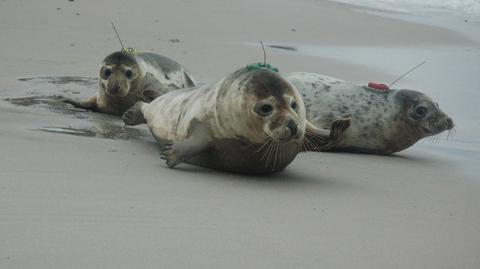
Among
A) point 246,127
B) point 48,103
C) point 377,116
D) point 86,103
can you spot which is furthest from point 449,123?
point 48,103

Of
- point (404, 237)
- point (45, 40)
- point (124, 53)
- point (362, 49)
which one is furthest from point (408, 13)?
point (404, 237)

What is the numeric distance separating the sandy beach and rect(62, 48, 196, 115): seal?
6.3 inches

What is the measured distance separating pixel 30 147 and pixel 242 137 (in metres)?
1.00

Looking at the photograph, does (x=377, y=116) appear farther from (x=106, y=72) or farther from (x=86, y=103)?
(x=86, y=103)

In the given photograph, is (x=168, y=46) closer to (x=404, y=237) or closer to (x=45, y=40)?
(x=45, y=40)

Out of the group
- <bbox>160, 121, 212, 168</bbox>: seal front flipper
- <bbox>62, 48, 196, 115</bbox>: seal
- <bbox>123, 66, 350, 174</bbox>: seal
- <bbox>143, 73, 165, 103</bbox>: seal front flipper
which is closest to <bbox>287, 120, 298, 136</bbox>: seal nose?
<bbox>123, 66, 350, 174</bbox>: seal

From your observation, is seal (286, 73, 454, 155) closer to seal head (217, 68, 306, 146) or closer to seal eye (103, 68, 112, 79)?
seal eye (103, 68, 112, 79)

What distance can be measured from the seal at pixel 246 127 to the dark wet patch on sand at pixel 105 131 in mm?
643

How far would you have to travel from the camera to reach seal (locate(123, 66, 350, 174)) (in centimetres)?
A: 443

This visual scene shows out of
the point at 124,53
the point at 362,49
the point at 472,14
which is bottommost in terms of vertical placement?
the point at 472,14

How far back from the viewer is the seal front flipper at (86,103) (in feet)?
21.4

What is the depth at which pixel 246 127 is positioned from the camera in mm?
4566

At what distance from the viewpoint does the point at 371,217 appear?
12.5 ft

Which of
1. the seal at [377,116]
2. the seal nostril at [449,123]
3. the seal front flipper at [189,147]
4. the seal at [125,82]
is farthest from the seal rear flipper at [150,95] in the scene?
the seal nostril at [449,123]
